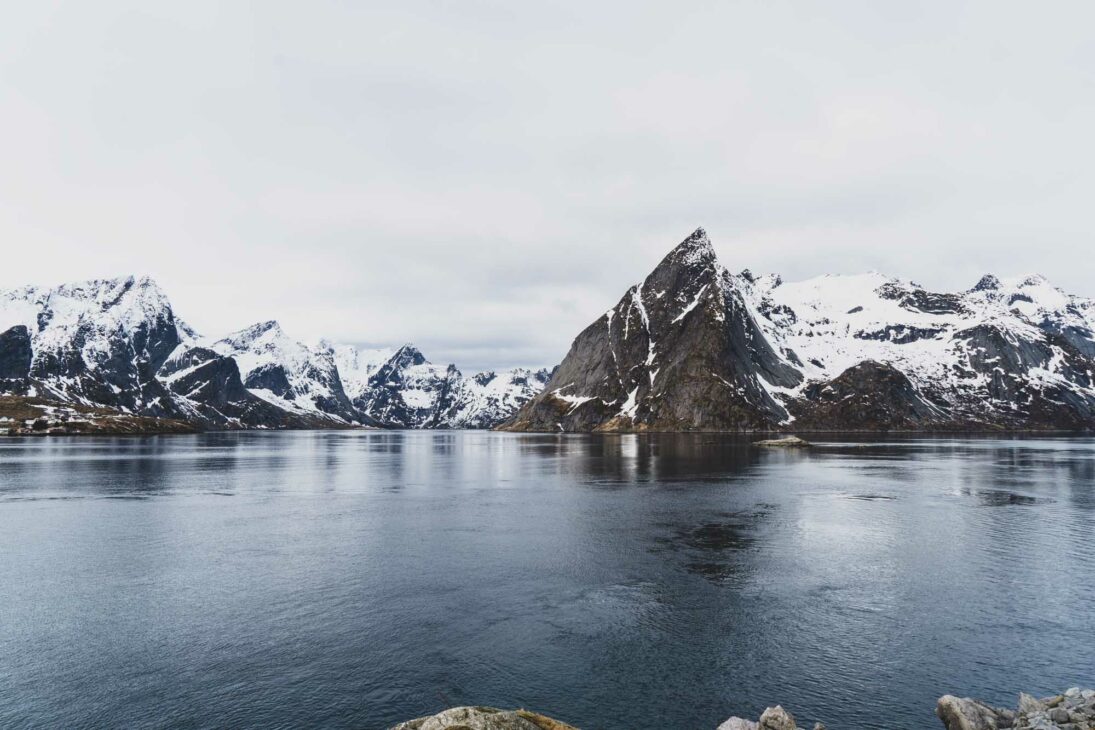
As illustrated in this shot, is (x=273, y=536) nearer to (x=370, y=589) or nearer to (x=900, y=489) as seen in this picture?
(x=370, y=589)

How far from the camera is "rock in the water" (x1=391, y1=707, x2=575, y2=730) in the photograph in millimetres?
18578

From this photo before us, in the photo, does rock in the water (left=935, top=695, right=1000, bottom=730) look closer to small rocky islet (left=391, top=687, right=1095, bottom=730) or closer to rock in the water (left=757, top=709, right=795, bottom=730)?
small rocky islet (left=391, top=687, right=1095, bottom=730)

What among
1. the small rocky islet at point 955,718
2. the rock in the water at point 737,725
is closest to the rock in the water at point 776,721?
the small rocky islet at point 955,718

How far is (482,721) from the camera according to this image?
61.4 feet

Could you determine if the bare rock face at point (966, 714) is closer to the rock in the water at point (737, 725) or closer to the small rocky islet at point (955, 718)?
the small rocky islet at point (955, 718)

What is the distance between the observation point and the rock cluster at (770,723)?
2120 centimetres

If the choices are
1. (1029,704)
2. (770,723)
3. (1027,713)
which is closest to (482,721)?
(770,723)

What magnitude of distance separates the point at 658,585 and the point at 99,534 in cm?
5168

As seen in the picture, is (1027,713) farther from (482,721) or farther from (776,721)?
(482,721)

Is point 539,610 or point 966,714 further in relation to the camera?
point 539,610

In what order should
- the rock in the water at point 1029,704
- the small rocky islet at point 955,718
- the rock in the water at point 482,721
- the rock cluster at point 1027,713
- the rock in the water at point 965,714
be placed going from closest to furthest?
the rock in the water at point 482,721
the small rocky islet at point 955,718
the rock cluster at point 1027,713
the rock in the water at point 965,714
the rock in the water at point 1029,704

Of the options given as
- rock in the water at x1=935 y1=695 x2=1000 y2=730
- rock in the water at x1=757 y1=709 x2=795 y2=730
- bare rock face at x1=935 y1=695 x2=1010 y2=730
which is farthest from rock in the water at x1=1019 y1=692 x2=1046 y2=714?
rock in the water at x1=757 y1=709 x2=795 y2=730

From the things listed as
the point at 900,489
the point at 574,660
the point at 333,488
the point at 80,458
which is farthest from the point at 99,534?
the point at 80,458

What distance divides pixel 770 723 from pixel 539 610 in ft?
54.3
